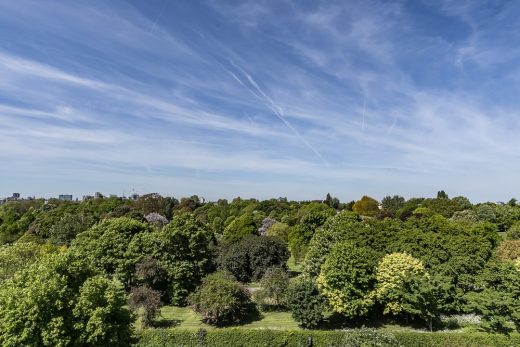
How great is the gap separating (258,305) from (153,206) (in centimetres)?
6128

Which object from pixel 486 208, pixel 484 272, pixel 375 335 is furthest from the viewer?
pixel 486 208

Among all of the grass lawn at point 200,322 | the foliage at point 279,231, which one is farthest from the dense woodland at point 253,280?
the foliage at point 279,231

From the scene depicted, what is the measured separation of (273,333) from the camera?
74.4ft

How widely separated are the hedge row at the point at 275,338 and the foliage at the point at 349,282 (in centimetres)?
296

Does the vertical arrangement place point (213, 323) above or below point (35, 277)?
below

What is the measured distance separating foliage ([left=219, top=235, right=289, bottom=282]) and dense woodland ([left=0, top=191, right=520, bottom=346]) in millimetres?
104

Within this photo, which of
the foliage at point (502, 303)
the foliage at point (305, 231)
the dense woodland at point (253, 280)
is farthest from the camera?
the foliage at point (305, 231)

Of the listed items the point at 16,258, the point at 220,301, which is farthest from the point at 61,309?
the point at 16,258

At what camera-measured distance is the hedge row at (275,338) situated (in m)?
21.3

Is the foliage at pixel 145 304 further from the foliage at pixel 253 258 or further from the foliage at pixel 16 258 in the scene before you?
the foliage at pixel 253 258

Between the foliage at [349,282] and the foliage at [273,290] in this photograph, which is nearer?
the foliage at [349,282]

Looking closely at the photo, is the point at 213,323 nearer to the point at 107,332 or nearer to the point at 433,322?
the point at 107,332

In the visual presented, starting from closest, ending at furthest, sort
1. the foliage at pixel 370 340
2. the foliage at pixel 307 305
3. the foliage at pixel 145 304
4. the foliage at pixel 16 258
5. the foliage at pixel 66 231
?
the foliage at pixel 370 340 < the foliage at pixel 307 305 < the foliage at pixel 145 304 < the foliage at pixel 16 258 < the foliage at pixel 66 231

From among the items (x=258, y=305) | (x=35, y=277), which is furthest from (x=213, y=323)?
(x=35, y=277)
